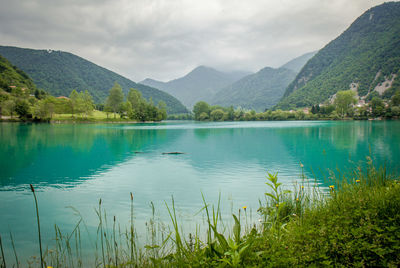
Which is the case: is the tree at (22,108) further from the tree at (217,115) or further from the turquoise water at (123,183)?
the tree at (217,115)

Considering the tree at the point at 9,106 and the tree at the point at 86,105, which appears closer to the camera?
the tree at the point at 9,106

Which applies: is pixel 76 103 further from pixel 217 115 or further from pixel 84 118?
pixel 217 115

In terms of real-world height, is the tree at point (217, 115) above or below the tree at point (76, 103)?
below

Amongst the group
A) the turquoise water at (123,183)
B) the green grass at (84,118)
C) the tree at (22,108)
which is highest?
the tree at (22,108)

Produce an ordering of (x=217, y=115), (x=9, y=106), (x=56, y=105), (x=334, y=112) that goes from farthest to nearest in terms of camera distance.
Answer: (x=217, y=115) < (x=334, y=112) < (x=56, y=105) < (x=9, y=106)

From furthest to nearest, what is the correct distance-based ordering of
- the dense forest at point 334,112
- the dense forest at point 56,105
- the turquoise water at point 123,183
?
1. the dense forest at point 334,112
2. the dense forest at point 56,105
3. the turquoise water at point 123,183

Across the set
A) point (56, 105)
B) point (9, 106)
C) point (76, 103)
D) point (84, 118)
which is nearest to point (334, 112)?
point (84, 118)

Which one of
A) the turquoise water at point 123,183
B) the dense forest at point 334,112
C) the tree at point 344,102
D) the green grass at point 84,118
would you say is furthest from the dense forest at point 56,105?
the tree at point 344,102

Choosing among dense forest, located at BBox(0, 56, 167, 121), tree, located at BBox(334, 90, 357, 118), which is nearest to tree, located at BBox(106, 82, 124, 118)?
dense forest, located at BBox(0, 56, 167, 121)

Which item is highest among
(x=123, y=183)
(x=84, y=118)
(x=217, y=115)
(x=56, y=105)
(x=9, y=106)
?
(x=56, y=105)

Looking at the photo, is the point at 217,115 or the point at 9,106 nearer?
the point at 9,106

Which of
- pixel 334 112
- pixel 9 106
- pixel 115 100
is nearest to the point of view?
pixel 9 106

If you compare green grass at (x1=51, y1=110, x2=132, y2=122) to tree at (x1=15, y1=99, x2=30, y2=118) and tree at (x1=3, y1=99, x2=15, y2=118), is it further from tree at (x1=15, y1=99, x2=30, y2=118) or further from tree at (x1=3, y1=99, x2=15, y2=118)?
tree at (x1=3, y1=99, x2=15, y2=118)

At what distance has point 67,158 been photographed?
22625 millimetres
